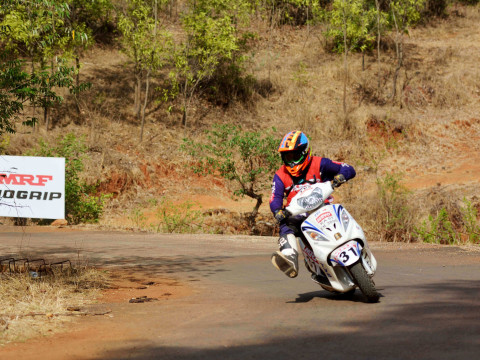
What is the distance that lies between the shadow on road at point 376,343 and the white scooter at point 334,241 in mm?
651

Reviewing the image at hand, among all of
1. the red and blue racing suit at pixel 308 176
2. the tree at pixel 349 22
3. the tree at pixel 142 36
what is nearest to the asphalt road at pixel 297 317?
the red and blue racing suit at pixel 308 176

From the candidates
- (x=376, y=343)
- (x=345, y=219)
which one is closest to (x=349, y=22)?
(x=345, y=219)

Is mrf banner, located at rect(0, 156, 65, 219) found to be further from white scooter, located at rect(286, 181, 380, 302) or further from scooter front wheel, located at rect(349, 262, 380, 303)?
scooter front wheel, located at rect(349, 262, 380, 303)

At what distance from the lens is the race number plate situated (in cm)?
712

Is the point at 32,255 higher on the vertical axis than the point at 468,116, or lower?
lower

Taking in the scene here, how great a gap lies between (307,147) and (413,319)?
2.52 metres

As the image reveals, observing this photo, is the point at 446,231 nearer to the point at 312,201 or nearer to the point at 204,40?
the point at 312,201

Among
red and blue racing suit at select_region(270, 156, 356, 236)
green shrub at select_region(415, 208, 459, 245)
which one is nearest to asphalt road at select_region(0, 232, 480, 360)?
red and blue racing suit at select_region(270, 156, 356, 236)

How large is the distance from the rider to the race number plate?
0.50 metres

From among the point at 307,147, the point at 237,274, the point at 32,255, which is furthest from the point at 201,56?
the point at 307,147

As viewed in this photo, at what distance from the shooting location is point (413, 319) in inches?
252

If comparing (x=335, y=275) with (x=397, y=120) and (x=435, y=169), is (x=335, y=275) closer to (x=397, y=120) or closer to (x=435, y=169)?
(x=435, y=169)

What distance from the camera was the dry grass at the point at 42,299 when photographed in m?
6.41

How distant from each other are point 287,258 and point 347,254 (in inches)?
27.1
